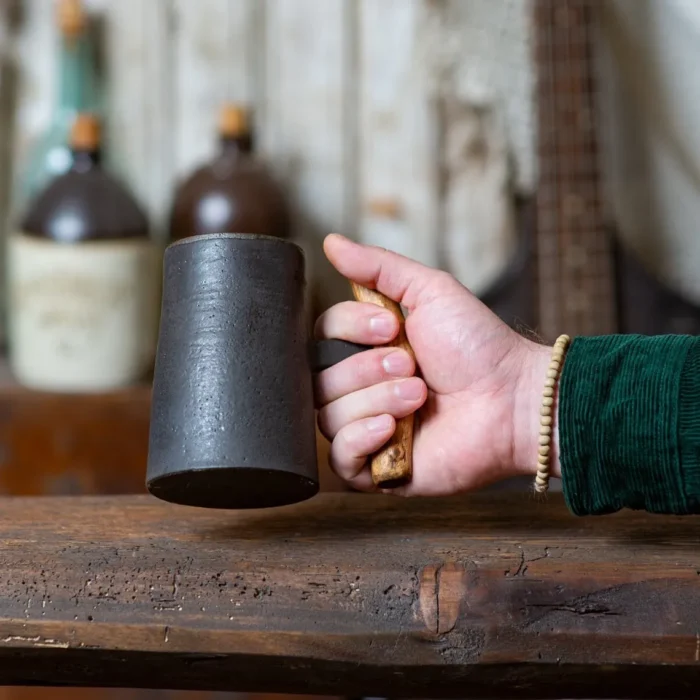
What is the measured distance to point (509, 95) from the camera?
1.66m

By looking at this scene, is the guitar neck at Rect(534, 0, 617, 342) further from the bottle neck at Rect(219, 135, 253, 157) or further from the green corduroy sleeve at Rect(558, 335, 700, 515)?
the green corduroy sleeve at Rect(558, 335, 700, 515)

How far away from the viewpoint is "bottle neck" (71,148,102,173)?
4.92 ft

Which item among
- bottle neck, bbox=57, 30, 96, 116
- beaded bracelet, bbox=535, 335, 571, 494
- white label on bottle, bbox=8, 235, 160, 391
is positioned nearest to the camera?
beaded bracelet, bbox=535, 335, 571, 494

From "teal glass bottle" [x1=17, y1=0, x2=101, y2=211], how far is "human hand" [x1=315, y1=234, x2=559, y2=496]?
0.96 m

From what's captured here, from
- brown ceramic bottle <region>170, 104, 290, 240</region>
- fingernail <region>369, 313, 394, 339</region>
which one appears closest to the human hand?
fingernail <region>369, 313, 394, 339</region>

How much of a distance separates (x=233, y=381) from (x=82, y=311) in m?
0.83

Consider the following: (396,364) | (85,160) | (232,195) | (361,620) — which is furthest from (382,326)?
(85,160)

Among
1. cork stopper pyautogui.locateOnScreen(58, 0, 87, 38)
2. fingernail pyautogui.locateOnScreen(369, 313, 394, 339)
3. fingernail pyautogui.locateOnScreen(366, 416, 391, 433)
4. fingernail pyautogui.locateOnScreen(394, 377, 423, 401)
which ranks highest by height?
cork stopper pyautogui.locateOnScreen(58, 0, 87, 38)

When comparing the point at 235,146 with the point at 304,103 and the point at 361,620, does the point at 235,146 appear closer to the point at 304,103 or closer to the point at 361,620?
the point at 304,103

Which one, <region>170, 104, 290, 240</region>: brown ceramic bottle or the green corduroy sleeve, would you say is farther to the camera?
<region>170, 104, 290, 240</region>: brown ceramic bottle

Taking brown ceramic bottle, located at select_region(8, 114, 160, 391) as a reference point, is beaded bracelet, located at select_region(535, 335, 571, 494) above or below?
below

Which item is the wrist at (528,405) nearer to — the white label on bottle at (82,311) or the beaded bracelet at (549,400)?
the beaded bracelet at (549,400)

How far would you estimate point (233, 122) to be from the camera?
1.52m

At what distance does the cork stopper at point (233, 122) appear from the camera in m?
1.52
